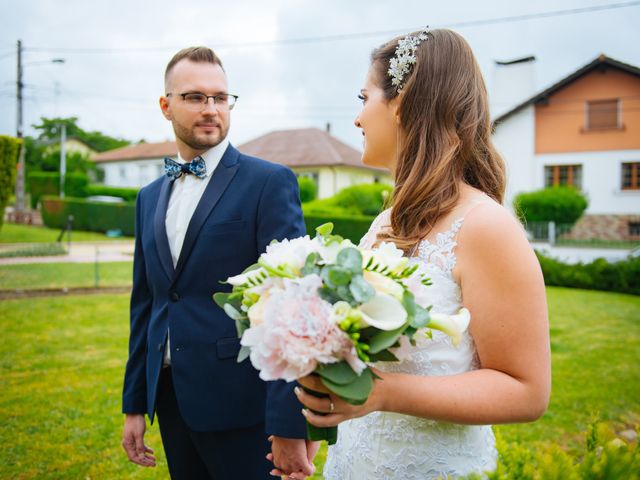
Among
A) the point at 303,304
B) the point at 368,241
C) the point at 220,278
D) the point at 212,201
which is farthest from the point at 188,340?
the point at 303,304

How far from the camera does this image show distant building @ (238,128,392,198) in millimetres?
37938

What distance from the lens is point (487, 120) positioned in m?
1.89

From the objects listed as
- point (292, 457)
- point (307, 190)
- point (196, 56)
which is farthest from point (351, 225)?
point (292, 457)

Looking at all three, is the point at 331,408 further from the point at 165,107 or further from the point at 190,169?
the point at 165,107

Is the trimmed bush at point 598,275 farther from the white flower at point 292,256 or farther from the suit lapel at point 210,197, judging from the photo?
the white flower at point 292,256

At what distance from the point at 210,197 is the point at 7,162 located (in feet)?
36.5

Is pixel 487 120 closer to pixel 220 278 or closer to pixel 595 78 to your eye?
pixel 220 278

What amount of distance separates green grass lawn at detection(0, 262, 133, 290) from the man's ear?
→ 36.6ft

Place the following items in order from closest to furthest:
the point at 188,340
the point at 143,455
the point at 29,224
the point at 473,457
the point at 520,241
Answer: the point at 520,241, the point at 473,457, the point at 188,340, the point at 143,455, the point at 29,224

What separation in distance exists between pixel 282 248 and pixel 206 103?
170 centimetres

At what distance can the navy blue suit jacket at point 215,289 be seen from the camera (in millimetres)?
2521

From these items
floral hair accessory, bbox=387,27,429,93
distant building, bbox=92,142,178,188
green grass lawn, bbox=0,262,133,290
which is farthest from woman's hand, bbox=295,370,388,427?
distant building, bbox=92,142,178,188

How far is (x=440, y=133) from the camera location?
1.85 m

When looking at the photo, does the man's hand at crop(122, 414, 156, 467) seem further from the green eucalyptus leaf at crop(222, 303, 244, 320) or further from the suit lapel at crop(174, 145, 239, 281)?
the green eucalyptus leaf at crop(222, 303, 244, 320)
